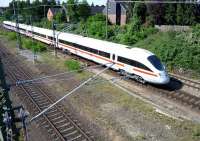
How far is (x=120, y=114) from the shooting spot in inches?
717

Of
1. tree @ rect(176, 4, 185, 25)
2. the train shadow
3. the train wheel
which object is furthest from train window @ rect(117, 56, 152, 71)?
tree @ rect(176, 4, 185, 25)

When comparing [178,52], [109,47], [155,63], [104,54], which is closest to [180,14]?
[178,52]

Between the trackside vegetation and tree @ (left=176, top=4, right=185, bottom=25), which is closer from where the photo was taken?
the trackside vegetation

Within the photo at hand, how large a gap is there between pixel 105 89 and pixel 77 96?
278 cm

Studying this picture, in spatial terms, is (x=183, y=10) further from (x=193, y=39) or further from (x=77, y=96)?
(x=77, y=96)

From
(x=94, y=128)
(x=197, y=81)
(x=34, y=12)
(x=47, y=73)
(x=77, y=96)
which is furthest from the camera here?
(x=34, y=12)

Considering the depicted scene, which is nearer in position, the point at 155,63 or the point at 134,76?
the point at 155,63

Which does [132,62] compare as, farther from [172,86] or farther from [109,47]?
[172,86]

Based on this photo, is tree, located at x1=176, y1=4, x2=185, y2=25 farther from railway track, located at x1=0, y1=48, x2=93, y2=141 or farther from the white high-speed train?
railway track, located at x1=0, y1=48, x2=93, y2=141

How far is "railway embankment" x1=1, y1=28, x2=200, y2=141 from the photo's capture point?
15.7m

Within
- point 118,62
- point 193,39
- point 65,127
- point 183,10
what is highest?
point 183,10

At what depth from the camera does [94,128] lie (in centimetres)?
1645

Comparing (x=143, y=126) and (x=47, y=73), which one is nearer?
(x=143, y=126)

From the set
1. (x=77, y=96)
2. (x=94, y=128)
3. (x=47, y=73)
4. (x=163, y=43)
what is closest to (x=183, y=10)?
(x=163, y=43)
